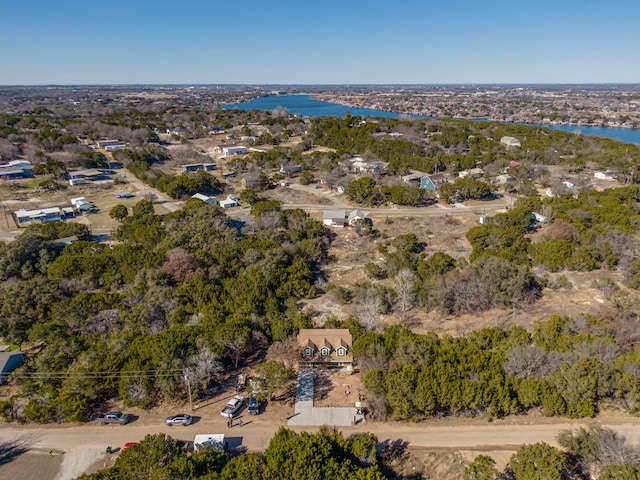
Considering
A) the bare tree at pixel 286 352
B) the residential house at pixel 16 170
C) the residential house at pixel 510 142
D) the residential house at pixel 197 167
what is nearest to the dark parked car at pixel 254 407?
the bare tree at pixel 286 352

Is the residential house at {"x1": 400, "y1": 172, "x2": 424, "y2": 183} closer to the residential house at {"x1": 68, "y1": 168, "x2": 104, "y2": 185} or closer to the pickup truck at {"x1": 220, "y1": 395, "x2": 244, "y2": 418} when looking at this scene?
the pickup truck at {"x1": 220, "y1": 395, "x2": 244, "y2": 418}

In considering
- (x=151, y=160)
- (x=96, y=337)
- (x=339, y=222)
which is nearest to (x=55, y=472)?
(x=96, y=337)

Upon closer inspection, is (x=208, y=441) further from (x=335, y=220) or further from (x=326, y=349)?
(x=335, y=220)

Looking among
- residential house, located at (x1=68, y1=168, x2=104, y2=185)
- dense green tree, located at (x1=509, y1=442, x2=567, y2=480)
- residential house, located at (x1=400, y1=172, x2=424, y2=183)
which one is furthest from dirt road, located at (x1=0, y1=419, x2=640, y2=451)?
residential house, located at (x1=68, y1=168, x2=104, y2=185)

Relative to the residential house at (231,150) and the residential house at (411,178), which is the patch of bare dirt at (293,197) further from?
the residential house at (231,150)

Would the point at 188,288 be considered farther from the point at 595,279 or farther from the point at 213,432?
the point at 595,279

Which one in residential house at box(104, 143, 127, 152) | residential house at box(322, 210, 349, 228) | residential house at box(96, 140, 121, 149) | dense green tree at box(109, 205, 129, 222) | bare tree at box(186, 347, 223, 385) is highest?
residential house at box(96, 140, 121, 149)
